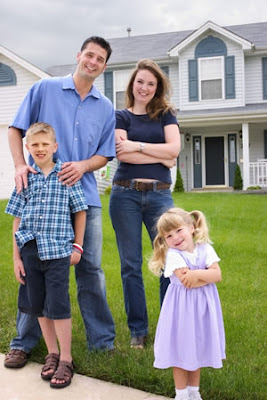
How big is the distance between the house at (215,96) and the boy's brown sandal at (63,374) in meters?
14.2

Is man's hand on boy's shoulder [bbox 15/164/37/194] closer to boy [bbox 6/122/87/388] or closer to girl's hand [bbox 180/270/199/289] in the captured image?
boy [bbox 6/122/87/388]

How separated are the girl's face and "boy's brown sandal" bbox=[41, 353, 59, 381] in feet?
3.80

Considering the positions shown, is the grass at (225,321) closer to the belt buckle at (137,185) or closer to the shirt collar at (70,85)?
the belt buckle at (137,185)

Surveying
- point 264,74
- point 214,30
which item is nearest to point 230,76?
point 264,74

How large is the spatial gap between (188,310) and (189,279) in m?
0.16

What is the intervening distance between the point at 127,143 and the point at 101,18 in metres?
18.8

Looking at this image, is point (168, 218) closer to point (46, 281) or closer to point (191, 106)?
point (46, 281)

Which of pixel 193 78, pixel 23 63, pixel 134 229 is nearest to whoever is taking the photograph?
pixel 134 229

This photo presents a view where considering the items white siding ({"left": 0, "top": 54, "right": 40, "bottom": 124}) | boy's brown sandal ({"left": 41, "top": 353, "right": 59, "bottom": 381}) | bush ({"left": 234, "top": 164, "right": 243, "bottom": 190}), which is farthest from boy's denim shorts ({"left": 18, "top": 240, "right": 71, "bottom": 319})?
white siding ({"left": 0, "top": 54, "right": 40, "bottom": 124})

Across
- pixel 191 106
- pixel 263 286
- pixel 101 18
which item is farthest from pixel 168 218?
pixel 101 18

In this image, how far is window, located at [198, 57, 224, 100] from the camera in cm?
1817

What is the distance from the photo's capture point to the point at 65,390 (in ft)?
9.78

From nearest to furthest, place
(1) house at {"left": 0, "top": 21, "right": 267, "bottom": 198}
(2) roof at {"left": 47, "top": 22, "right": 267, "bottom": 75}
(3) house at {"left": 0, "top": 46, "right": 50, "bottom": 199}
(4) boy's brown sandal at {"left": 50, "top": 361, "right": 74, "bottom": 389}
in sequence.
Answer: (4) boy's brown sandal at {"left": 50, "top": 361, "right": 74, "bottom": 389}
(1) house at {"left": 0, "top": 21, "right": 267, "bottom": 198}
(3) house at {"left": 0, "top": 46, "right": 50, "bottom": 199}
(2) roof at {"left": 47, "top": 22, "right": 267, "bottom": 75}

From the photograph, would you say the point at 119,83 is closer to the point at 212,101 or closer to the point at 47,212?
the point at 212,101
